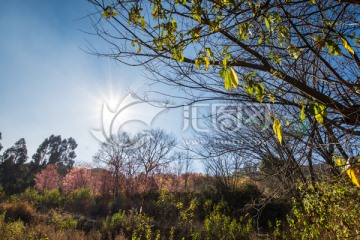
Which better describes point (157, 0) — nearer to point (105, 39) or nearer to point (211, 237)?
point (105, 39)

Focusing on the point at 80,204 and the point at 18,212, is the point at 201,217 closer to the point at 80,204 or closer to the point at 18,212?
the point at 80,204

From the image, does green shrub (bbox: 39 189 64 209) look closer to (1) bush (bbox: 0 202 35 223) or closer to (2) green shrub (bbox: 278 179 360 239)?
(1) bush (bbox: 0 202 35 223)

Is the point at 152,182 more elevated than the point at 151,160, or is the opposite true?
the point at 151,160

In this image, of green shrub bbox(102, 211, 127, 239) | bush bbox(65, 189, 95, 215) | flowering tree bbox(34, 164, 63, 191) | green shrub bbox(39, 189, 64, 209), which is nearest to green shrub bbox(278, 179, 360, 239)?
green shrub bbox(102, 211, 127, 239)

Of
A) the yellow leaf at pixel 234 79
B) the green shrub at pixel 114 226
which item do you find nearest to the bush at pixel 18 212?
the green shrub at pixel 114 226

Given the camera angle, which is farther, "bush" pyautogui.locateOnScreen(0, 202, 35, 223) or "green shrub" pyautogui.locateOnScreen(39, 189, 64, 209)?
"green shrub" pyautogui.locateOnScreen(39, 189, 64, 209)

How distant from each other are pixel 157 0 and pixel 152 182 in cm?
2003

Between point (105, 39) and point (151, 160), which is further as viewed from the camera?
point (151, 160)

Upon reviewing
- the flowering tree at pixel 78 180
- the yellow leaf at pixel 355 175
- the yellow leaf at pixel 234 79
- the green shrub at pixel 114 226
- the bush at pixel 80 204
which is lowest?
the green shrub at pixel 114 226

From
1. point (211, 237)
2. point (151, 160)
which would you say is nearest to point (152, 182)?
point (151, 160)

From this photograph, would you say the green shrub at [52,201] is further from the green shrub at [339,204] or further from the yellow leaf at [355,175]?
the yellow leaf at [355,175]

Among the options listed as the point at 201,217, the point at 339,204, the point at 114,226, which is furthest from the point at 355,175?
the point at 201,217

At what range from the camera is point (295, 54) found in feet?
7.44

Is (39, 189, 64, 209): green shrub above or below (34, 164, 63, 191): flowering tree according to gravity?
below
